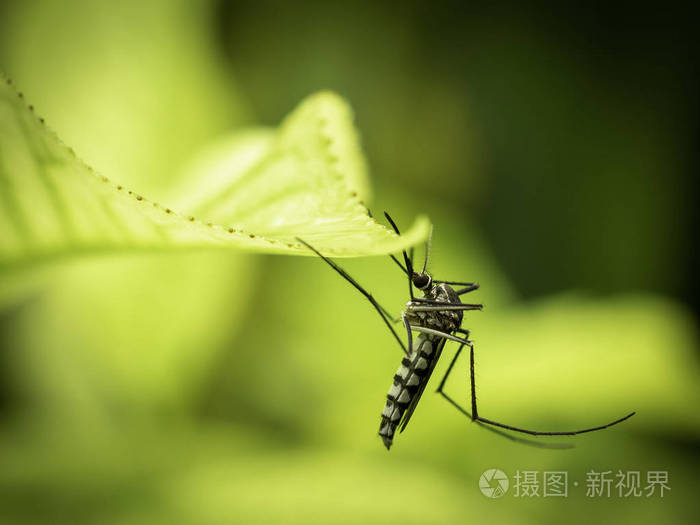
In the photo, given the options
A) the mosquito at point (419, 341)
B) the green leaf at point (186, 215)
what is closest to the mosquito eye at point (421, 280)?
the mosquito at point (419, 341)

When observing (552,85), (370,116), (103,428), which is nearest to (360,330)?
(103,428)

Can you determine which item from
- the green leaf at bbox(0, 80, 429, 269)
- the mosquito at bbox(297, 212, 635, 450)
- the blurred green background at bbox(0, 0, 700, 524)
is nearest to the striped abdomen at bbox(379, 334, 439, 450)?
the mosquito at bbox(297, 212, 635, 450)

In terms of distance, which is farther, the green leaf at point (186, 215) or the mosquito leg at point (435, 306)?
the mosquito leg at point (435, 306)

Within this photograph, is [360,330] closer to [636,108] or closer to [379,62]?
[379,62]


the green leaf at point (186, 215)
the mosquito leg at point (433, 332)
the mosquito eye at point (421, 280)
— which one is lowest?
the green leaf at point (186, 215)

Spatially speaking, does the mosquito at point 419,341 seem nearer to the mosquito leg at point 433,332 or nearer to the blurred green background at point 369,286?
the mosquito leg at point 433,332

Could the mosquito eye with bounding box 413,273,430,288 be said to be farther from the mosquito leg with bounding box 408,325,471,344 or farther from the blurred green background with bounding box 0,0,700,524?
the blurred green background with bounding box 0,0,700,524
